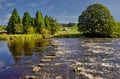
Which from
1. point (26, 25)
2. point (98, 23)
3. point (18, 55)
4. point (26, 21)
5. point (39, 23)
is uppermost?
point (26, 21)

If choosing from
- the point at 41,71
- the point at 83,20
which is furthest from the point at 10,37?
the point at 41,71

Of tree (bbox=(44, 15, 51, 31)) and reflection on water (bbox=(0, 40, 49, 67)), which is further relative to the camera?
tree (bbox=(44, 15, 51, 31))

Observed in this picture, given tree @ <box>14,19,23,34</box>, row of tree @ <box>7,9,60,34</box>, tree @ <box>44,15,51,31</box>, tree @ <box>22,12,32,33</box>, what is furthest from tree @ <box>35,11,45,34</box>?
tree @ <box>14,19,23,34</box>

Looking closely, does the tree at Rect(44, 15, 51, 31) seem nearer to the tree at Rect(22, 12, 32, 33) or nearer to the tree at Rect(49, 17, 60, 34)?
the tree at Rect(49, 17, 60, 34)

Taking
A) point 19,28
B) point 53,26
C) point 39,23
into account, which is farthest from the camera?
point 53,26

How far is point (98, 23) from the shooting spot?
10044 cm

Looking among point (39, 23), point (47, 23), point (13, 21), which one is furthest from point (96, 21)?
point (13, 21)

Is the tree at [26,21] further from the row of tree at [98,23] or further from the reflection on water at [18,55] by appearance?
the reflection on water at [18,55]

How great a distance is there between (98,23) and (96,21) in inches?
54.2

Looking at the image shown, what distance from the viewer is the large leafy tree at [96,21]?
9756 centimetres

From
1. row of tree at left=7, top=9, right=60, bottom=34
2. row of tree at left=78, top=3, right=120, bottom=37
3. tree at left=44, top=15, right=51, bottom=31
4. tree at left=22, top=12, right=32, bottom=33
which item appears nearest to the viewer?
row of tree at left=78, top=3, right=120, bottom=37

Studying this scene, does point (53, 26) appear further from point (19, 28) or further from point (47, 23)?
point (19, 28)

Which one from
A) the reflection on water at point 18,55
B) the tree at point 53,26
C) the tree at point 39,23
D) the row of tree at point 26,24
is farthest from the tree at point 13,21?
A: the reflection on water at point 18,55

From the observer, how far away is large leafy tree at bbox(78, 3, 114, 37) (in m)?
97.6
